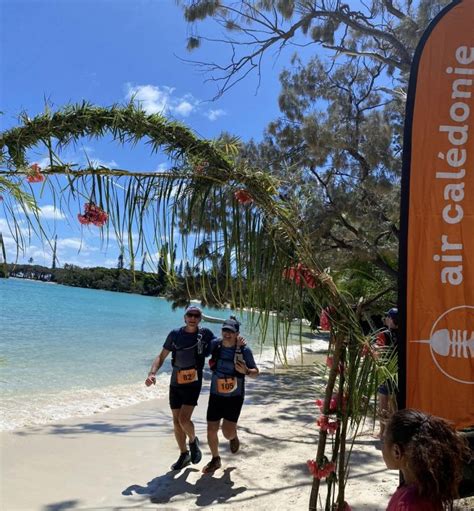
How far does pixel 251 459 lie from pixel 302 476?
31.6 inches

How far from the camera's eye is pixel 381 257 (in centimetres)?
1013

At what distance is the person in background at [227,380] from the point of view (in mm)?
4750

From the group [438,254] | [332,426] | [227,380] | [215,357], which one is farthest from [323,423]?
[215,357]

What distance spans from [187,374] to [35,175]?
125 inches

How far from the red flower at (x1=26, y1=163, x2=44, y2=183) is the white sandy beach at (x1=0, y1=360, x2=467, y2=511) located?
1895 mm

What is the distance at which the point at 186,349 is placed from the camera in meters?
4.96

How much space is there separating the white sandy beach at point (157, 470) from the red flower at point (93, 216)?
Result: 1.61m

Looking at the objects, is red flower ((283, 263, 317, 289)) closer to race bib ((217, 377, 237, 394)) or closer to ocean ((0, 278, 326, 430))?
ocean ((0, 278, 326, 430))

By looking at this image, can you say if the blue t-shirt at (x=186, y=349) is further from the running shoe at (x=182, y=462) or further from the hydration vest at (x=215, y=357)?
the running shoe at (x=182, y=462)

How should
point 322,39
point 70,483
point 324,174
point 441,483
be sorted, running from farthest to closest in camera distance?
point 324,174, point 322,39, point 70,483, point 441,483

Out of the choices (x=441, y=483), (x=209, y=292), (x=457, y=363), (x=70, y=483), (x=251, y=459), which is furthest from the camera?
(x=251, y=459)

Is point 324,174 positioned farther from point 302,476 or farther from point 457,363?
point 457,363

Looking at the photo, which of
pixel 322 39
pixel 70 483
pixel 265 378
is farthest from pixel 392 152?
pixel 70 483

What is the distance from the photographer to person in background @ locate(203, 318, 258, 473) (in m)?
4.75
